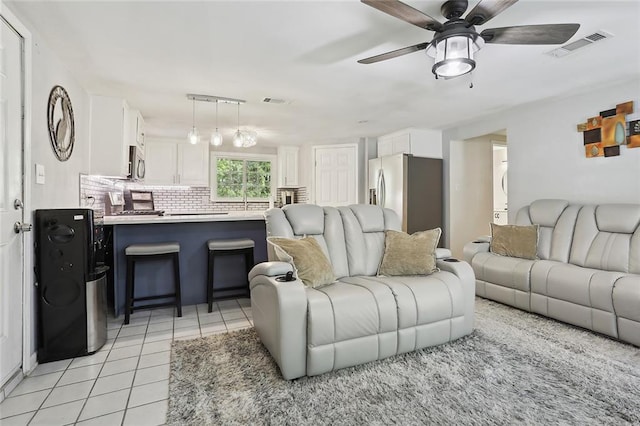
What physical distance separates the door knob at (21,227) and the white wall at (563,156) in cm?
517

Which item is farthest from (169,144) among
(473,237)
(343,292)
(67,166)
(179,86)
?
(473,237)

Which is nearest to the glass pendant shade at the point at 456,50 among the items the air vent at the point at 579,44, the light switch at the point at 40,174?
the air vent at the point at 579,44

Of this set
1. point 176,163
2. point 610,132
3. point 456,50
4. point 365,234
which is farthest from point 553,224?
point 176,163

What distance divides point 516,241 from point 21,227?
4.38 meters

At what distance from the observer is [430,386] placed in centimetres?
186

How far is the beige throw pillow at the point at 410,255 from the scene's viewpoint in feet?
8.41

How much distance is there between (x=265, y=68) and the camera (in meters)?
2.97

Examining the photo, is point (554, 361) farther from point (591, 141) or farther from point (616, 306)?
point (591, 141)

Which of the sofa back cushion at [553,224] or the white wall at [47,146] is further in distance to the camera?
the sofa back cushion at [553,224]

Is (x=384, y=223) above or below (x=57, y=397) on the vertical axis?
above

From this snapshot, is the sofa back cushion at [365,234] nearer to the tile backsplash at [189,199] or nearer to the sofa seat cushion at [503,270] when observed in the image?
the sofa seat cushion at [503,270]

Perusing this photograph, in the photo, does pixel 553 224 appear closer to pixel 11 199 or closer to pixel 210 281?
pixel 210 281

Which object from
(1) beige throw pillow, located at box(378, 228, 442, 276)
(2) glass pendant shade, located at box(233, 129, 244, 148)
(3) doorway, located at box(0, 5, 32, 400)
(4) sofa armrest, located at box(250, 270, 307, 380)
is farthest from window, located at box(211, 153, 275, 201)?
(4) sofa armrest, located at box(250, 270, 307, 380)

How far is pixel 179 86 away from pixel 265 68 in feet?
3.66
